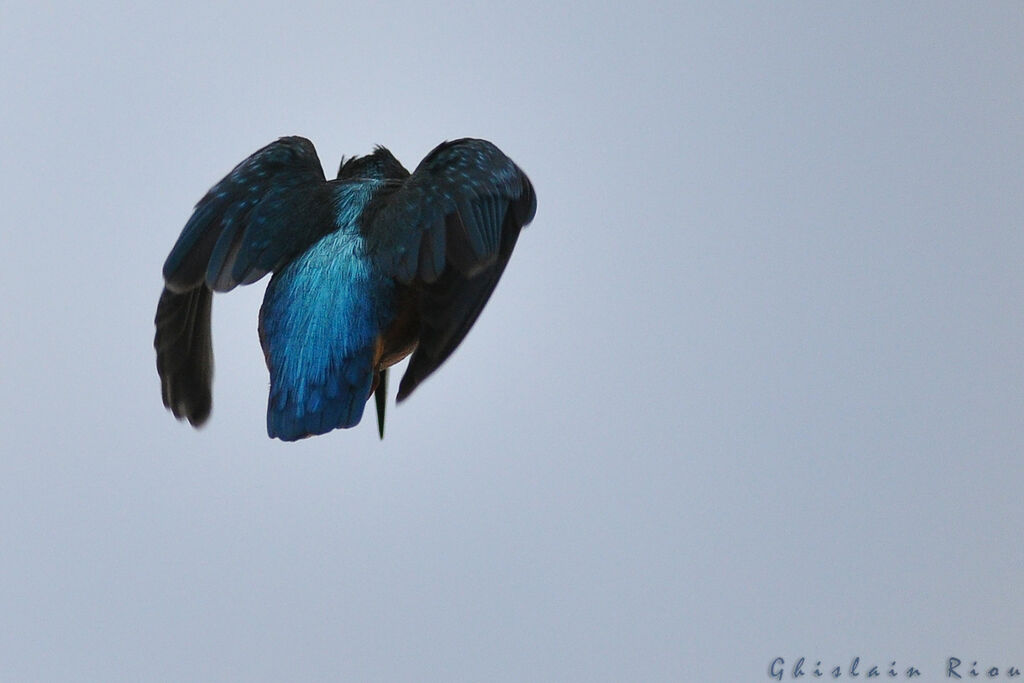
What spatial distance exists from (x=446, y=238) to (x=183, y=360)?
46 cm

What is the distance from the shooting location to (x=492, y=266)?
193cm

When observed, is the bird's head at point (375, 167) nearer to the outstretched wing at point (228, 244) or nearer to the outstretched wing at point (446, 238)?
the outstretched wing at point (228, 244)

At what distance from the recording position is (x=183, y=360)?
207cm

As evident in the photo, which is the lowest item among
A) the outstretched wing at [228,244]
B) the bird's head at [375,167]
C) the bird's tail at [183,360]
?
the bird's tail at [183,360]

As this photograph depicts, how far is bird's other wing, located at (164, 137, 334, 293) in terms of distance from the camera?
6.29 feet

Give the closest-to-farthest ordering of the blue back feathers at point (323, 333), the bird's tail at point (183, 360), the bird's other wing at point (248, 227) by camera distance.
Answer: the blue back feathers at point (323, 333) → the bird's other wing at point (248, 227) → the bird's tail at point (183, 360)

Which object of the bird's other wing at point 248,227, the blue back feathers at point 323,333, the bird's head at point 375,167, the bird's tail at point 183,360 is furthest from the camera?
the bird's head at point 375,167

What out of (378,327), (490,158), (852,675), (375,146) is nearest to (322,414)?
(378,327)

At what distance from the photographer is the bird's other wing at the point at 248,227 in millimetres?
1918

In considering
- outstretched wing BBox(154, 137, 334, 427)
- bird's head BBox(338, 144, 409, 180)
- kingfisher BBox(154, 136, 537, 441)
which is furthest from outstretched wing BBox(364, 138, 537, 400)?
bird's head BBox(338, 144, 409, 180)

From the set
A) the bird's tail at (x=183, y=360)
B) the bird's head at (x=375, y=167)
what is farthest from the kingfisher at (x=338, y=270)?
the bird's head at (x=375, y=167)

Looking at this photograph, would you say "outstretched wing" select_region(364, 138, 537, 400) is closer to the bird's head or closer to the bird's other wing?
the bird's other wing

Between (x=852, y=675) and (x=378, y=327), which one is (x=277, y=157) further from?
(x=852, y=675)

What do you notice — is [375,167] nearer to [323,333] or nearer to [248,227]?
[248,227]
